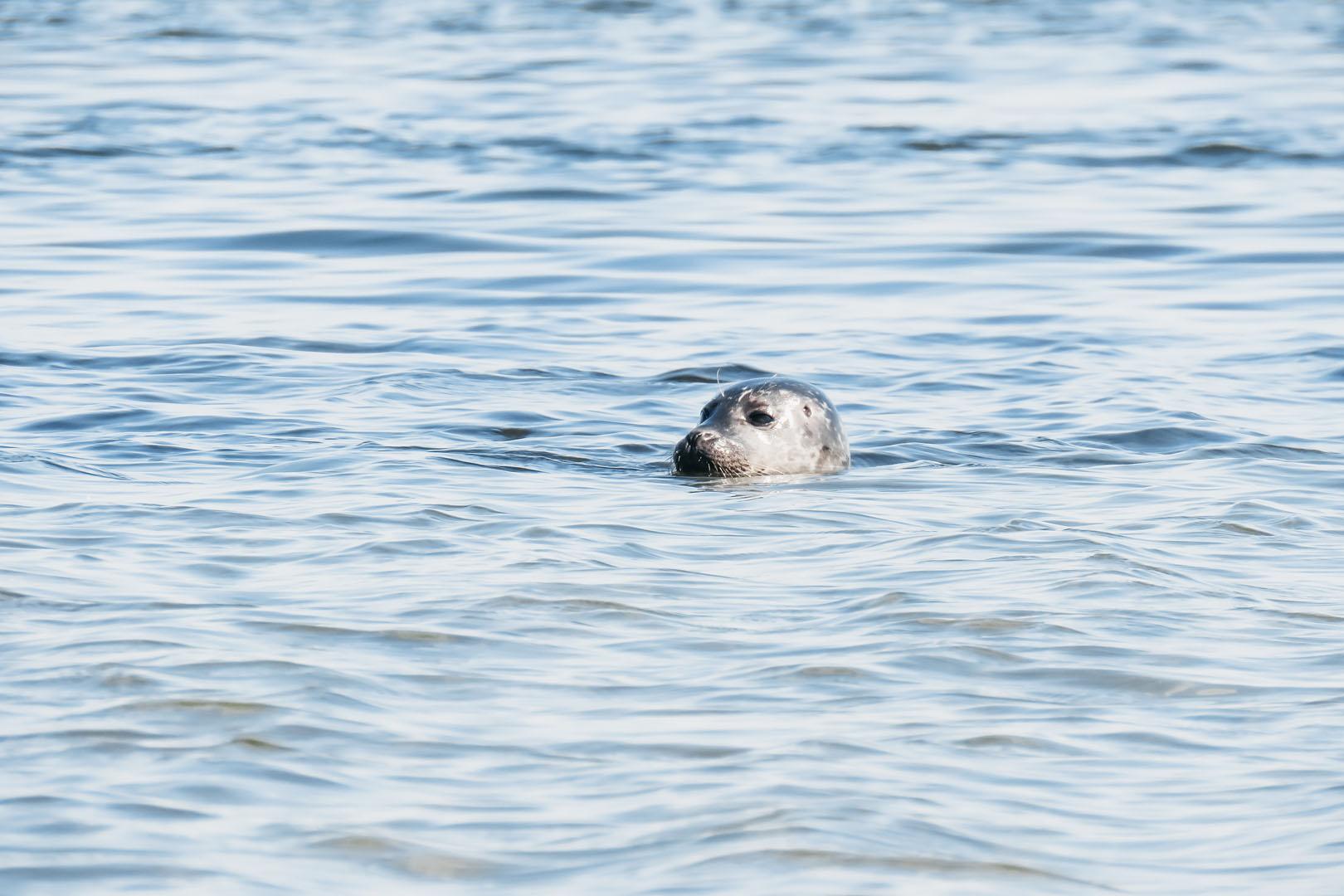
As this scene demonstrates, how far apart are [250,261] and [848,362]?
5.31m

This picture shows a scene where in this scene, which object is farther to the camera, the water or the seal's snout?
the seal's snout

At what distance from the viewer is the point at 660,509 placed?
907 cm

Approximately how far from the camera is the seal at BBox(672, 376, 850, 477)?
1005 cm

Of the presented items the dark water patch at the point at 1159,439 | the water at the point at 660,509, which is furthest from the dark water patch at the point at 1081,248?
the dark water patch at the point at 1159,439

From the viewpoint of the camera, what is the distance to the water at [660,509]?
5242mm

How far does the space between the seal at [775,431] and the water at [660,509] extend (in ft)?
0.89

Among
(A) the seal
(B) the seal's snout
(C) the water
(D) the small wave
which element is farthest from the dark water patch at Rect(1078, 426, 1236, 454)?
(D) the small wave

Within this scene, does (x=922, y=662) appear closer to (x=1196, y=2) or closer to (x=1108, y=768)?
(x=1108, y=768)

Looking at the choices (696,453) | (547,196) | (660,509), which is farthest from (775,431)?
(547,196)

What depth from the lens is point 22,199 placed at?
63.2 ft

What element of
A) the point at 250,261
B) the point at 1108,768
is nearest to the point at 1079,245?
the point at 250,261

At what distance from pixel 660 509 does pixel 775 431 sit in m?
1.23

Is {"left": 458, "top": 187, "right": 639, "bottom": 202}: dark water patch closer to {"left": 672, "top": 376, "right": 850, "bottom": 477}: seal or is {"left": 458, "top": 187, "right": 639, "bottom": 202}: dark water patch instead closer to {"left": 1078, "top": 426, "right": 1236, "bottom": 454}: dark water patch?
{"left": 1078, "top": 426, "right": 1236, "bottom": 454}: dark water patch

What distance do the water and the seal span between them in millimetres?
271
